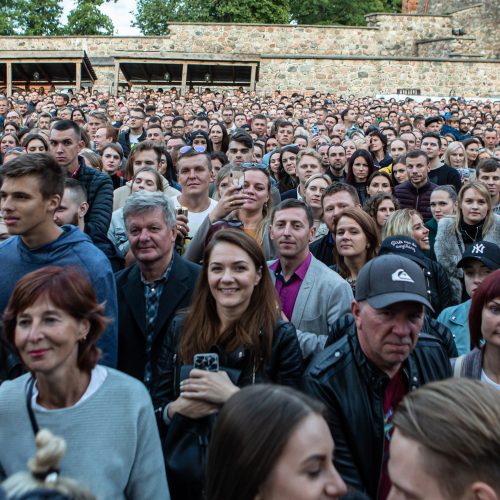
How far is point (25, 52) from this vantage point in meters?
25.3

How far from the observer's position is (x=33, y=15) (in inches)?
2314

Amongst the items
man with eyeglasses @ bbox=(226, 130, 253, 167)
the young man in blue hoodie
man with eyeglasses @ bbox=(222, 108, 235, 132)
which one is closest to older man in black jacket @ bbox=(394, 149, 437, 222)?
man with eyeglasses @ bbox=(226, 130, 253, 167)

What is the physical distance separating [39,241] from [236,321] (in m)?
1.07

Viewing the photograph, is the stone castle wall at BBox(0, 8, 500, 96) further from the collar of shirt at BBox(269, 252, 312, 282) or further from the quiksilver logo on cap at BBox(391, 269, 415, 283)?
the quiksilver logo on cap at BBox(391, 269, 415, 283)

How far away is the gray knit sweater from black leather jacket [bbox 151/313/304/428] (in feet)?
1.88

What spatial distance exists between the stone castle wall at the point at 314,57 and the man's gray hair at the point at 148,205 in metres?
25.4

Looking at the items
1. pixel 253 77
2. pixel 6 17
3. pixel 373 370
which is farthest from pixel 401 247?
pixel 6 17

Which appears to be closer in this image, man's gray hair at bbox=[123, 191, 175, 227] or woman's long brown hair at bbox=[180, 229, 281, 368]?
woman's long brown hair at bbox=[180, 229, 281, 368]

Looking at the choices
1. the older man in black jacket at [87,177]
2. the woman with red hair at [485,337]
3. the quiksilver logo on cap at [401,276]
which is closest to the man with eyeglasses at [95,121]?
the older man in black jacket at [87,177]

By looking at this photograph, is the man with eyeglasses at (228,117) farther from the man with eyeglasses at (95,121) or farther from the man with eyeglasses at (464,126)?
the man with eyeglasses at (464,126)

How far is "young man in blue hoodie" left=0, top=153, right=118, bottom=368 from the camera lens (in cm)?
342

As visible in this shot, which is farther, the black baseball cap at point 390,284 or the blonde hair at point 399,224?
Answer: the blonde hair at point 399,224

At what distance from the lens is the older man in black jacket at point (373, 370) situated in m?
2.73

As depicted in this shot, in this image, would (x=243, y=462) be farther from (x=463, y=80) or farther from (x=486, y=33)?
(x=486, y=33)
